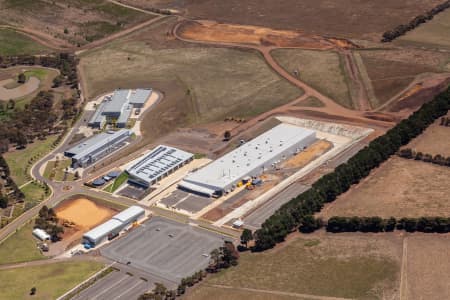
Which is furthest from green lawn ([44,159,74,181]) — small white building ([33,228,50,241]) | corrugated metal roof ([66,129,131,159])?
small white building ([33,228,50,241])

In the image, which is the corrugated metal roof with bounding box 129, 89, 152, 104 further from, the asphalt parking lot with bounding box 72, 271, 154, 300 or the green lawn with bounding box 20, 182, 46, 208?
the asphalt parking lot with bounding box 72, 271, 154, 300

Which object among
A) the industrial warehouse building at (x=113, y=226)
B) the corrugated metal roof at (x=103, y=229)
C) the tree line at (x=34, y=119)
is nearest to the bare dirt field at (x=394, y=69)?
the industrial warehouse building at (x=113, y=226)

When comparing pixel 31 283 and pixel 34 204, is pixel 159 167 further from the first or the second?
pixel 31 283

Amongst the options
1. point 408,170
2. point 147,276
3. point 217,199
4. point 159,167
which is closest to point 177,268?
point 147,276

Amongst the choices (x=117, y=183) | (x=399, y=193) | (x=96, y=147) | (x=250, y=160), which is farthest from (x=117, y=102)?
(x=399, y=193)

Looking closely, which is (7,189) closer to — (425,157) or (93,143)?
(93,143)

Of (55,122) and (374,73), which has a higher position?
(374,73)

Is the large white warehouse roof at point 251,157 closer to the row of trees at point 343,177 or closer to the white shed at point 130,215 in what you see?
the white shed at point 130,215
